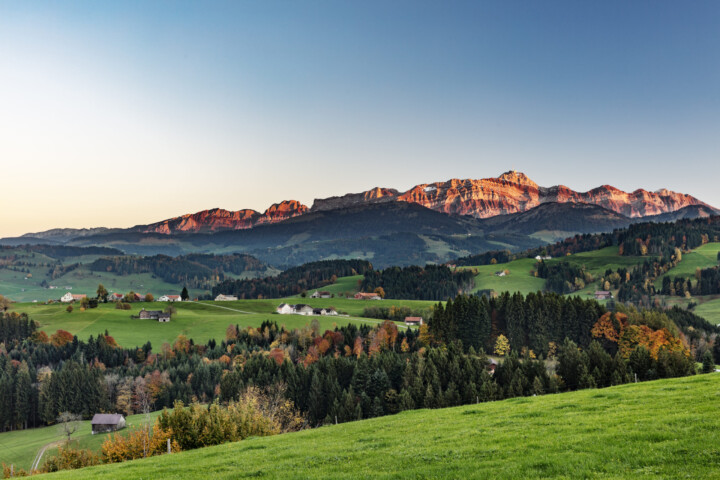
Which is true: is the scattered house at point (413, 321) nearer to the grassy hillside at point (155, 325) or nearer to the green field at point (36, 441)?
the grassy hillside at point (155, 325)

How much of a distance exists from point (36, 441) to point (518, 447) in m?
109

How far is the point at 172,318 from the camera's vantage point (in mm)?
199750

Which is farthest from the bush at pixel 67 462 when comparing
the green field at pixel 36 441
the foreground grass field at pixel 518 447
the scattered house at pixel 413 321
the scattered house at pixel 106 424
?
the scattered house at pixel 413 321

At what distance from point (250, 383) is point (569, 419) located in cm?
8689

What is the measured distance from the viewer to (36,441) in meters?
93.1

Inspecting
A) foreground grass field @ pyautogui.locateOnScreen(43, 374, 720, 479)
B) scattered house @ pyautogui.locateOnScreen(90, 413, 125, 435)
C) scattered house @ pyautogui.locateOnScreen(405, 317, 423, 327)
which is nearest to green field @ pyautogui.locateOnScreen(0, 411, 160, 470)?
scattered house @ pyautogui.locateOnScreen(90, 413, 125, 435)

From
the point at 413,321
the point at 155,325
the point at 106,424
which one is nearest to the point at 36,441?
the point at 106,424

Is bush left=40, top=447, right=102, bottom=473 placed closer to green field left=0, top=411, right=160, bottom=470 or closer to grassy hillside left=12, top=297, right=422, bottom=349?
green field left=0, top=411, right=160, bottom=470

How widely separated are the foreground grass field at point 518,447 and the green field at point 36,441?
60844 mm

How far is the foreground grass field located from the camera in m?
16.6

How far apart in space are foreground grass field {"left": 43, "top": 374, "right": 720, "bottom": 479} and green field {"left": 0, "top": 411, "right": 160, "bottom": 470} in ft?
200

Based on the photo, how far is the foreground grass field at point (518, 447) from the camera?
1659cm

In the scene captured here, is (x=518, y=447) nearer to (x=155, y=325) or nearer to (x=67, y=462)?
(x=67, y=462)

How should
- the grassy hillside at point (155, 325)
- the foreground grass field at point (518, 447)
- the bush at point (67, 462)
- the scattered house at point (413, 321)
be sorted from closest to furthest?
1. the foreground grass field at point (518, 447)
2. the bush at point (67, 462)
3. the grassy hillside at point (155, 325)
4. the scattered house at point (413, 321)
